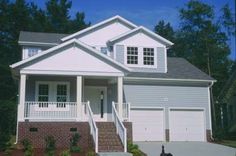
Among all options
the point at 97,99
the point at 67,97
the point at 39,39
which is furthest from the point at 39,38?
the point at 97,99

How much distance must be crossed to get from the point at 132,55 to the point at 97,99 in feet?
13.7

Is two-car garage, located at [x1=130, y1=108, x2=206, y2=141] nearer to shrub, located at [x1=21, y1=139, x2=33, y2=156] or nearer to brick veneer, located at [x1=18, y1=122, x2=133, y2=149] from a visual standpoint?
brick veneer, located at [x1=18, y1=122, x2=133, y2=149]

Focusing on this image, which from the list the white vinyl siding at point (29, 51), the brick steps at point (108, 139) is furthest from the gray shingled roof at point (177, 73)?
the white vinyl siding at point (29, 51)

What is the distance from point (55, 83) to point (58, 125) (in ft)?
13.0

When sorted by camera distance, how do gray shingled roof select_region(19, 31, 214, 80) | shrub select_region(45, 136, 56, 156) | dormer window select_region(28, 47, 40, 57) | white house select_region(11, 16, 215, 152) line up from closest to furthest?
shrub select_region(45, 136, 56, 156), white house select_region(11, 16, 215, 152), gray shingled roof select_region(19, 31, 214, 80), dormer window select_region(28, 47, 40, 57)

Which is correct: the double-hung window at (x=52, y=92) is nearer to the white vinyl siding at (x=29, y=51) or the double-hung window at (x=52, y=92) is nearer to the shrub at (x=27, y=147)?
the white vinyl siding at (x=29, y=51)

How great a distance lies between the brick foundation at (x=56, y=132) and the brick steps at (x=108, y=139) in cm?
74

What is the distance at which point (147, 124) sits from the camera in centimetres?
2603

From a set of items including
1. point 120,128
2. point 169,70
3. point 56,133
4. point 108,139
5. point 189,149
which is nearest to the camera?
point 108,139

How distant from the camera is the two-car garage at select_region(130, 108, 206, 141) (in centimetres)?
2580

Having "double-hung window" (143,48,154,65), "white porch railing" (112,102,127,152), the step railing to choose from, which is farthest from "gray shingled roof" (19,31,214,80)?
the step railing

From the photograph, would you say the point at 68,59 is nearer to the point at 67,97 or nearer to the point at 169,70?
the point at 67,97

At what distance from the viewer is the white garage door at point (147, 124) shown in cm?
2572

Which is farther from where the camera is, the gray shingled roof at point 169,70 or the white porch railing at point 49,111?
the gray shingled roof at point 169,70
